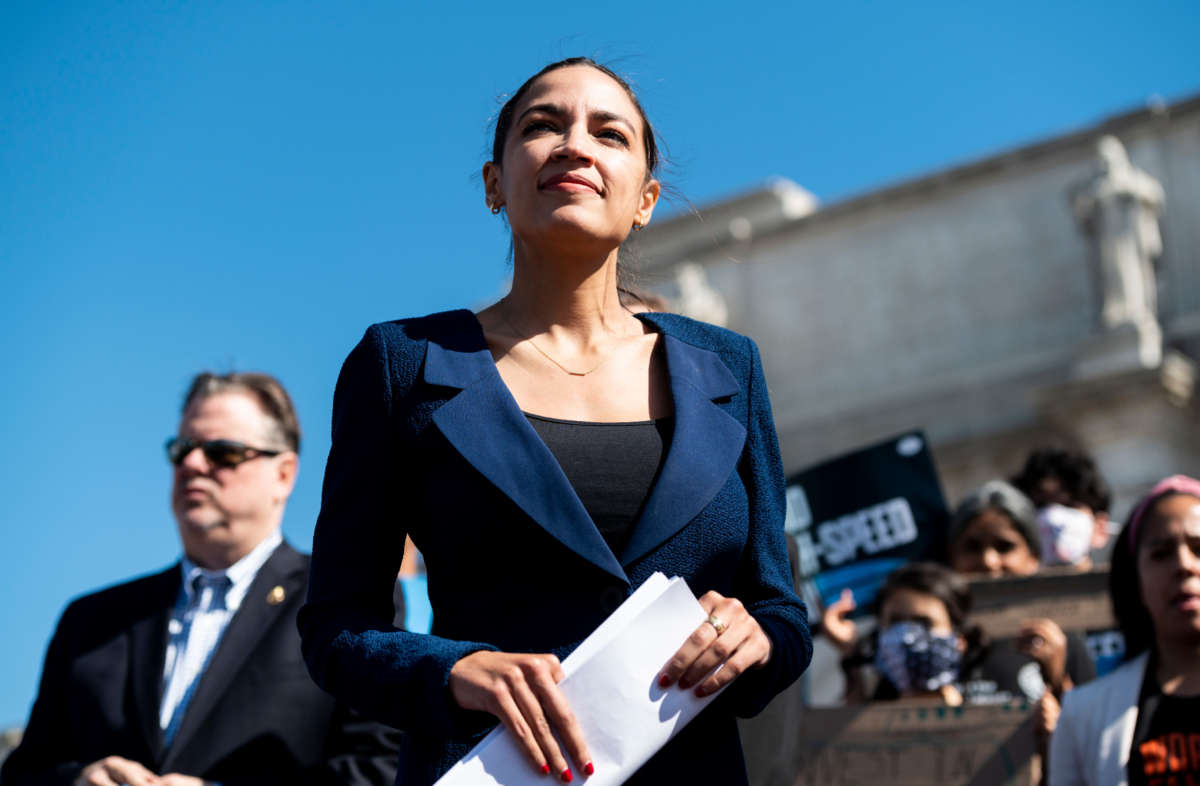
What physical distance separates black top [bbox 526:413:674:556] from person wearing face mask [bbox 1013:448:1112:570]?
4.70m

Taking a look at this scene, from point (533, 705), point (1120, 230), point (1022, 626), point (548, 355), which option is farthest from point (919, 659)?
point (1120, 230)

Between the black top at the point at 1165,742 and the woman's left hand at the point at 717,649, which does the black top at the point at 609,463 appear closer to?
the woman's left hand at the point at 717,649

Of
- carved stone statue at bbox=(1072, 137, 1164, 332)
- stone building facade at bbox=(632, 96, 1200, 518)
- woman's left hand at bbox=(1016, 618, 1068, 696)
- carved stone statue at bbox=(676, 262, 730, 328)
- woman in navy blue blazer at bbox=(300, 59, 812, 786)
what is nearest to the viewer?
woman in navy blue blazer at bbox=(300, 59, 812, 786)

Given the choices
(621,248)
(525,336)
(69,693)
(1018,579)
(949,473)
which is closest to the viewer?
(525,336)

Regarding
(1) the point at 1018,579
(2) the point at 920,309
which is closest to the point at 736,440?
(1) the point at 1018,579

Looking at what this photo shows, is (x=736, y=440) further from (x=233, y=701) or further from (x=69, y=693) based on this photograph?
(x=69, y=693)

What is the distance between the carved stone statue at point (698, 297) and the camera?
80.0 ft

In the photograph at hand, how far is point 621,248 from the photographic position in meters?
2.45

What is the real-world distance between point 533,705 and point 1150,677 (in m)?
2.38

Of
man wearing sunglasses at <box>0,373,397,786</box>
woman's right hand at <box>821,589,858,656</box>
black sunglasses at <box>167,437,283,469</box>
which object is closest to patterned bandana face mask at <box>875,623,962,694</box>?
woman's right hand at <box>821,589,858,656</box>

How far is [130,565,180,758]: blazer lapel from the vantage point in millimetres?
3615

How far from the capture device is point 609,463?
6.43ft

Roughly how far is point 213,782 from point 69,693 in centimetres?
58

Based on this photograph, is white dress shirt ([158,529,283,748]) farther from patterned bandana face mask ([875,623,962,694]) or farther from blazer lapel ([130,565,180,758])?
patterned bandana face mask ([875,623,962,694])
